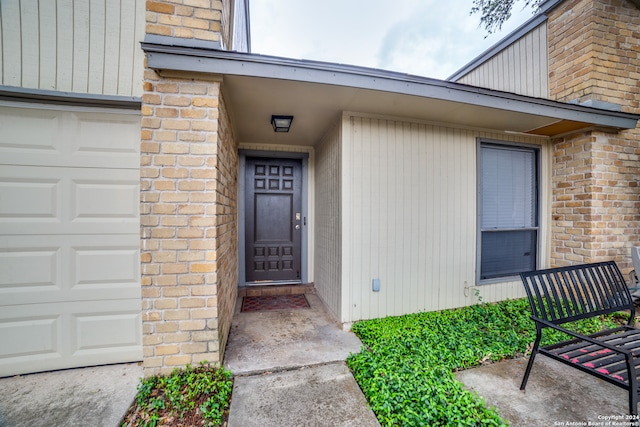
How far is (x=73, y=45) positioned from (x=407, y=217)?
3.31m

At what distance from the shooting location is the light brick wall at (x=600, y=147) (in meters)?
3.09

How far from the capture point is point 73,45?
1880mm

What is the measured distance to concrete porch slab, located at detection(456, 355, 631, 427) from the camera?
5.03ft

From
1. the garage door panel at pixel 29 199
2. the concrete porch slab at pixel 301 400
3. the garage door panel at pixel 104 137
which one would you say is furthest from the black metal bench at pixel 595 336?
the garage door panel at pixel 29 199

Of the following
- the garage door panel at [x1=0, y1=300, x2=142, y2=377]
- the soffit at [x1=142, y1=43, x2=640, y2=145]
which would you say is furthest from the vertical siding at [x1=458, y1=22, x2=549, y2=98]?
the garage door panel at [x1=0, y1=300, x2=142, y2=377]

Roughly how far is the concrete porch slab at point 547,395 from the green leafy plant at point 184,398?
5.70 feet

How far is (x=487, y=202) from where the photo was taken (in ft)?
10.7

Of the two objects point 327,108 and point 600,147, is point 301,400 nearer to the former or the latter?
point 327,108

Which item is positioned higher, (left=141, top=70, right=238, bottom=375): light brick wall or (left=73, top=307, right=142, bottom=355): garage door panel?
(left=141, top=70, right=238, bottom=375): light brick wall

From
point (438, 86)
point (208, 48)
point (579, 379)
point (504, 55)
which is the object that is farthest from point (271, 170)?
point (504, 55)

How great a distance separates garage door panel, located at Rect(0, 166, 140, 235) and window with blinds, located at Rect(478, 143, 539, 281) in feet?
12.4

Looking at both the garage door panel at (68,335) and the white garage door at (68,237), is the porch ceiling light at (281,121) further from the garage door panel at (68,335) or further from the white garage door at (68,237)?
the garage door panel at (68,335)

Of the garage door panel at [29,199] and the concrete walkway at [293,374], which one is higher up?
the garage door panel at [29,199]

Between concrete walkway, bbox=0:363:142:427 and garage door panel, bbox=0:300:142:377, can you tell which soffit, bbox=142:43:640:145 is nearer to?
garage door panel, bbox=0:300:142:377
